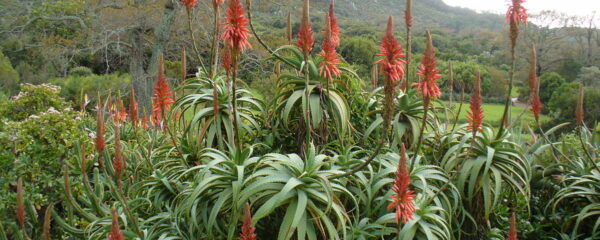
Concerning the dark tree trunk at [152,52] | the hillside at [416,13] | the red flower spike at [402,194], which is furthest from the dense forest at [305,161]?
the hillside at [416,13]

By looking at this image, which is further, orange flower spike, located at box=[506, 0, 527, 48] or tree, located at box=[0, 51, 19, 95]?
tree, located at box=[0, 51, 19, 95]

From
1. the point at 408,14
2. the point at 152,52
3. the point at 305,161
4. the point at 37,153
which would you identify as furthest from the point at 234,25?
the point at 152,52

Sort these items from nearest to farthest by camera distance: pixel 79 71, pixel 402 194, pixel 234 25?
pixel 402 194
pixel 234 25
pixel 79 71

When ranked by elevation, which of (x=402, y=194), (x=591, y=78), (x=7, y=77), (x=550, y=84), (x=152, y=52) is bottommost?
(x=550, y=84)

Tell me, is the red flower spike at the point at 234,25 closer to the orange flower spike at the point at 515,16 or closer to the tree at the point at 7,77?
the orange flower spike at the point at 515,16

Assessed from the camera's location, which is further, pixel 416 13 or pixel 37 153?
pixel 416 13

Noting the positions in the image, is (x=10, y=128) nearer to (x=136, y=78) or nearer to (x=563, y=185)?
(x=563, y=185)

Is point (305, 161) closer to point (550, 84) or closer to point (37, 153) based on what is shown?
point (37, 153)

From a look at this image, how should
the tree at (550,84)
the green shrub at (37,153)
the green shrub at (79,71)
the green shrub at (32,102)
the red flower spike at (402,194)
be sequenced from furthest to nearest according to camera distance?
the tree at (550,84), the green shrub at (79,71), the green shrub at (32,102), the green shrub at (37,153), the red flower spike at (402,194)

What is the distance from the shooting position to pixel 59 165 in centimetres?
271

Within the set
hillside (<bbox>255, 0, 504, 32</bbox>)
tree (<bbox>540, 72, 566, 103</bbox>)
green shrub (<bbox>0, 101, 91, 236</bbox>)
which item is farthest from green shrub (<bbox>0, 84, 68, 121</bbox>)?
tree (<bbox>540, 72, 566, 103</bbox>)

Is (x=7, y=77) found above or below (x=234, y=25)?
below

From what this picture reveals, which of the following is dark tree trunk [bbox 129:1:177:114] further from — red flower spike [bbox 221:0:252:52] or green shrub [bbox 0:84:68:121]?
red flower spike [bbox 221:0:252:52]

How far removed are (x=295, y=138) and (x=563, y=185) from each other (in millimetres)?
1812
